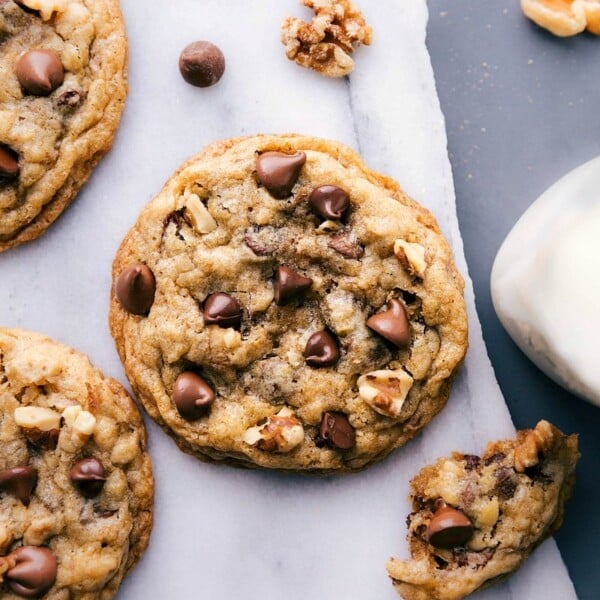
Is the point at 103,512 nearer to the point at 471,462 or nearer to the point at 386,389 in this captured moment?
the point at 386,389

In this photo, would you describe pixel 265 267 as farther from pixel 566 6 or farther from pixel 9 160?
pixel 566 6

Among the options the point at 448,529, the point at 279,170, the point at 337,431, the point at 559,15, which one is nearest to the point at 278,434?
the point at 337,431

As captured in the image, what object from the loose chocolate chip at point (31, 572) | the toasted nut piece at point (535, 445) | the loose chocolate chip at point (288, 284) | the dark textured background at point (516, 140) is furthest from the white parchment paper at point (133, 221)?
the loose chocolate chip at point (288, 284)

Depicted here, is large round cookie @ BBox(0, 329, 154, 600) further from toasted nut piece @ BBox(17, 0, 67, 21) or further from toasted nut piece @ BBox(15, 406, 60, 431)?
toasted nut piece @ BBox(17, 0, 67, 21)

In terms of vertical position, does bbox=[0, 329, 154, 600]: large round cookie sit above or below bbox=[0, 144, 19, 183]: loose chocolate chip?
below

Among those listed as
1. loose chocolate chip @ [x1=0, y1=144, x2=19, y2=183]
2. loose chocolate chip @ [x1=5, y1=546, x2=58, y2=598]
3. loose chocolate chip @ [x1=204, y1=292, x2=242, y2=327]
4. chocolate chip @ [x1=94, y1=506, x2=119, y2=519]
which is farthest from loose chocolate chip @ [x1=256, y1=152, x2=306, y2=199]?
loose chocolate chip @ [x1=5, y1=546, x2=58, y2=598]

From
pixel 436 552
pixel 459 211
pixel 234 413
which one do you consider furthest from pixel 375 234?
pixel 436 552
